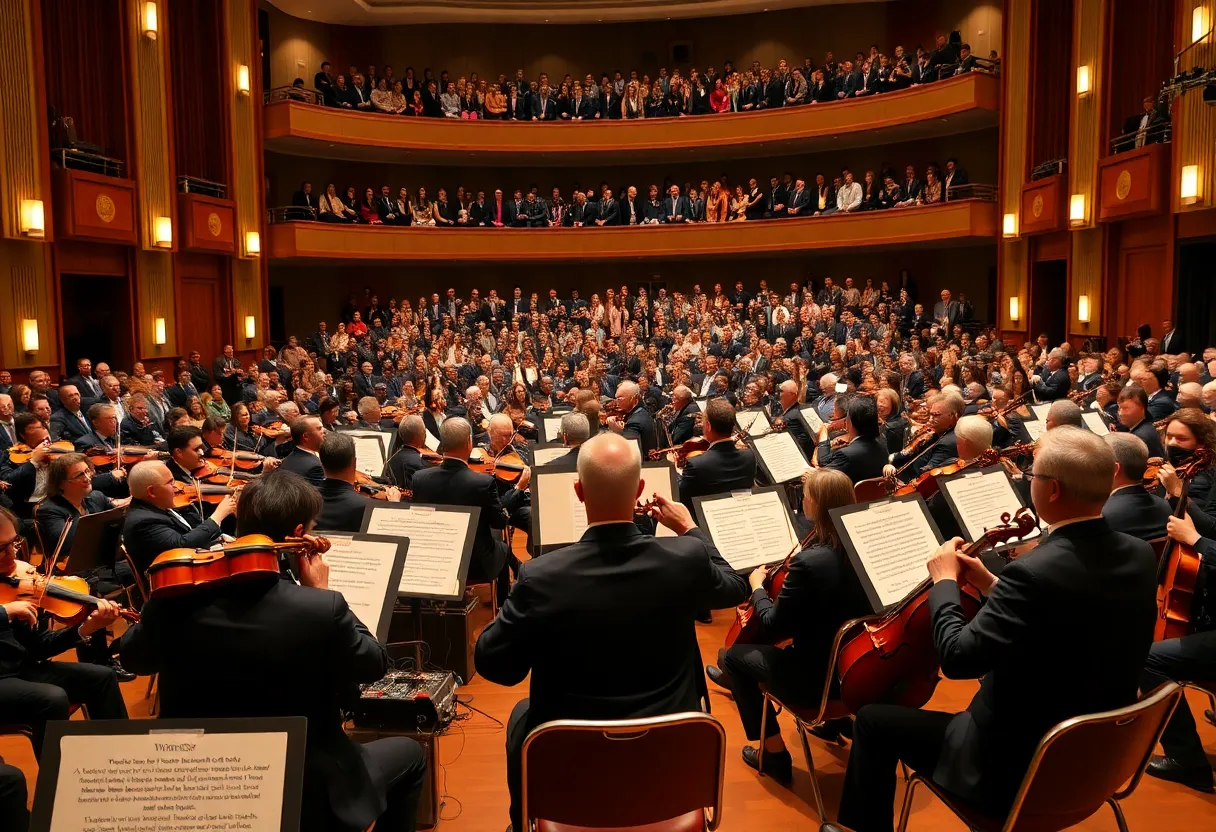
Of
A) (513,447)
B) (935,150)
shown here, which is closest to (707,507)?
(513,447)

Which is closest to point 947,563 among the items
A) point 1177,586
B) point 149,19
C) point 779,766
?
point 1177,586

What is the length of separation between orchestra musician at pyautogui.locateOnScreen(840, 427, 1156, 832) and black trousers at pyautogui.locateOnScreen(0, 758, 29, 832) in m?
2.83

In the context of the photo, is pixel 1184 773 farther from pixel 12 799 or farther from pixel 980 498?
pixel 12 799

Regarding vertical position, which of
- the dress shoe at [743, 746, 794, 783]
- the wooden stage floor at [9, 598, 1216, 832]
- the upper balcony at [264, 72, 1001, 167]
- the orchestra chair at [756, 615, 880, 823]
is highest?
the upper balcony at [264, 72, 1001, 167]

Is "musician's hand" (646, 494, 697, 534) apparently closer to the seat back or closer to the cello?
the seat back

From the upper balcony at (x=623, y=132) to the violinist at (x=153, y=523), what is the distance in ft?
49.9

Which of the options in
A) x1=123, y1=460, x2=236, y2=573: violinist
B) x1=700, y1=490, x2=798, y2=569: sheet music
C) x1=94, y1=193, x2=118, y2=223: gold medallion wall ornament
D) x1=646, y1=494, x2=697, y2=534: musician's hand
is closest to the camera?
x1=646, y1=494, x2=697, y2=534: musician's hand

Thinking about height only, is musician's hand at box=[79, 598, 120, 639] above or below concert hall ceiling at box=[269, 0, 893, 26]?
below

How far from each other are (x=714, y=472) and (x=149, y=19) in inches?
511

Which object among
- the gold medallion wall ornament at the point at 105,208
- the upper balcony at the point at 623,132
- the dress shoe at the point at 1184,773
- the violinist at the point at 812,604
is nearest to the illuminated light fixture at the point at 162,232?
the gold medallion wall ornament at the point at 105,208

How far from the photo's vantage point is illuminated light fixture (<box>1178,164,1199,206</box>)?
1191cm

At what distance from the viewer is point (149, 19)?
574 inches

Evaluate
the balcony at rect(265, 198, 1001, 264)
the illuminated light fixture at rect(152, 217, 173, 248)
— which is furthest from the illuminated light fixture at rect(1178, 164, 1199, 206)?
the illuminated light fixture at rect(152, 217, 173, 248)

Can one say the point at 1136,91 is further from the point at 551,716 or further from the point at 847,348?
the point at 551,716
